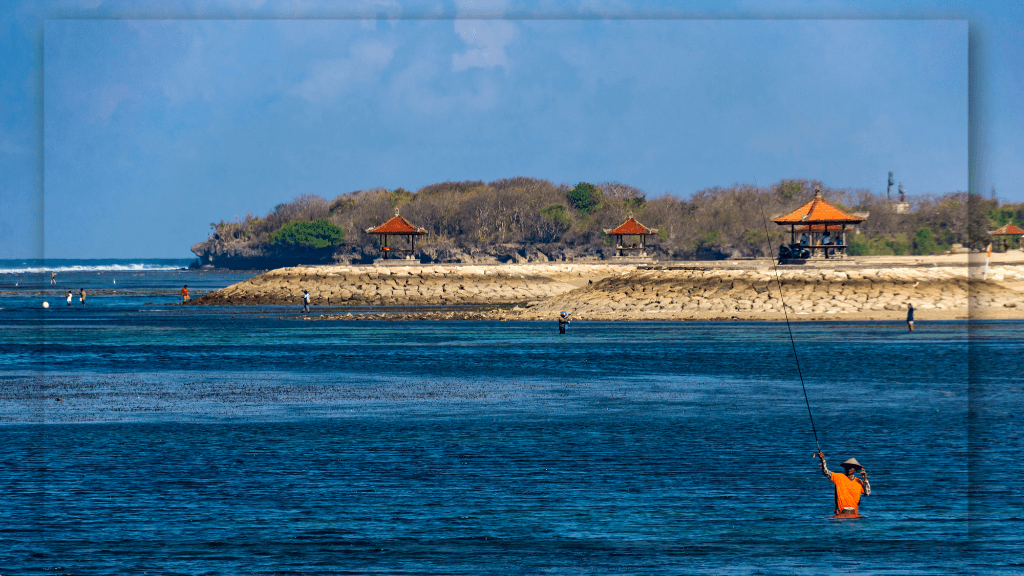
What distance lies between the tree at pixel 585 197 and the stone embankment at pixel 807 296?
89.4m

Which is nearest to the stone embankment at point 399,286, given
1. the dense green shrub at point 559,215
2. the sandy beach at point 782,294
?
the sandy beach at point 782,294

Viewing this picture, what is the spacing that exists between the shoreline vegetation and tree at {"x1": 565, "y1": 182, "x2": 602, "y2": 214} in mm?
150

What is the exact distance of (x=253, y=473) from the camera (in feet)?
56.5

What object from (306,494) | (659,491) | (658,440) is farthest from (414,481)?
(658,440)

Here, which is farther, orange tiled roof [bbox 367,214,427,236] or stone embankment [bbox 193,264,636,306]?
orange tiled roof [bbox 367,214,427,236]

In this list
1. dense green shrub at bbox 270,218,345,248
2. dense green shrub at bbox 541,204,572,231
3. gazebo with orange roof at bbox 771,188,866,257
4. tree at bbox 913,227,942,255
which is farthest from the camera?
dense green shrub at bbox 270,218,345,248

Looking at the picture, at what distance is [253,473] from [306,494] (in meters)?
1.92

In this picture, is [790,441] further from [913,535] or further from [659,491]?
[913,535]

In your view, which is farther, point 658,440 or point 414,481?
point 658,440

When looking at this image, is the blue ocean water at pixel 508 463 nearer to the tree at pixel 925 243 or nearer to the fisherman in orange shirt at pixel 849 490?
the fisherman in orange shirt at pixel 849 490

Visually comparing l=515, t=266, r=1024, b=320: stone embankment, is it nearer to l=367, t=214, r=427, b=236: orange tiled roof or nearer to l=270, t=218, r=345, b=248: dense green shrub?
l=367, t=214, r=427, b=236: orange tiled roof

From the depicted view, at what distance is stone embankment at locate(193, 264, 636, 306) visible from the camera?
241 ft

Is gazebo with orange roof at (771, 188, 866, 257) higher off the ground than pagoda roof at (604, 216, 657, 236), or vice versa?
pagoda roof at (604, 216, 657, 236)

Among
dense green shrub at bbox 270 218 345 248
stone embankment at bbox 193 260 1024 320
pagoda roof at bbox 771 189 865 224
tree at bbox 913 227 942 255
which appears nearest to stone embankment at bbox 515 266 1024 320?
stone embankment at bbox 193 260 1024 320
